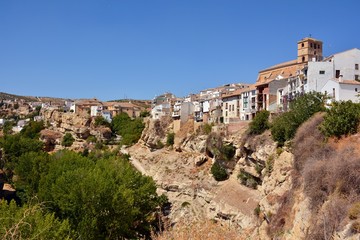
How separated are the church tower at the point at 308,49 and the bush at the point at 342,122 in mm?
36429

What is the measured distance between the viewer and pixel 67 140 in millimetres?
69375

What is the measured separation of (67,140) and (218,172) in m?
40.2

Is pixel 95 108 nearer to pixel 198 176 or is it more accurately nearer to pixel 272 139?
pixel 198 176

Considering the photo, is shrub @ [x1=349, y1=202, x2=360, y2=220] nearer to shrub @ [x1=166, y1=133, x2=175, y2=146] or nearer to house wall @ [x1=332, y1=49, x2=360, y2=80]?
house wall @ [x1=332, y1=49, x2=360, y2=80]

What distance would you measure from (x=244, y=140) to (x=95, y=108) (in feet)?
193

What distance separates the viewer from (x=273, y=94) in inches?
1735

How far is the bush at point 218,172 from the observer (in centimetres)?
3725

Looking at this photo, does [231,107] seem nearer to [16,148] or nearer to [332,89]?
[332,89]

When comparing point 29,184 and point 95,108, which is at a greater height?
point 95,108

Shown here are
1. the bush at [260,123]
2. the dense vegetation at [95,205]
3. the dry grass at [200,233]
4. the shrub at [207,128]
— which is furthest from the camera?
the shrub at [207,128]

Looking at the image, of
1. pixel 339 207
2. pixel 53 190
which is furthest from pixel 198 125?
pixel 339 207

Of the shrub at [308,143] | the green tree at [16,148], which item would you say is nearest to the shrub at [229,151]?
the shrub at [308,143]

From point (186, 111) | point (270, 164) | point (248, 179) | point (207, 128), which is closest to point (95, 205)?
point (270, 164)

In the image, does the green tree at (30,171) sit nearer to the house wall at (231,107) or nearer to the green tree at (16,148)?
the green tree at (16,148)
